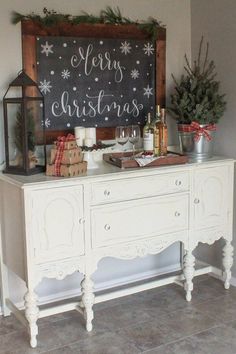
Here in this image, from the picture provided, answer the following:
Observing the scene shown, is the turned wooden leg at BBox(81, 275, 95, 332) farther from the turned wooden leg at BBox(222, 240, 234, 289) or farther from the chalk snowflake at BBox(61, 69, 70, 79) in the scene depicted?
the chalk snowflake at BBox(61, 69, 70, 79)

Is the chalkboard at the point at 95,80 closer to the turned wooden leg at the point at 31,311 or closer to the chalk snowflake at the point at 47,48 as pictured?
the chalk snowflake at the point at 47,48

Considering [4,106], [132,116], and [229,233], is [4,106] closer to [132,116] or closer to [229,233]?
[132,116]

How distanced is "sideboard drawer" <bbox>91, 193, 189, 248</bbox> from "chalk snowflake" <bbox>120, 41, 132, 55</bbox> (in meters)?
1.02

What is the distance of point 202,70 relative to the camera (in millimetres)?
3676

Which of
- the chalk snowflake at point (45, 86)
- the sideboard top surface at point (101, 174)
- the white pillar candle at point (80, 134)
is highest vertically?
the chalk snowflake at point (45, 86)

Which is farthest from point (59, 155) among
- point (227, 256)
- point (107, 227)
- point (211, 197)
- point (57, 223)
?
point (227, 256)

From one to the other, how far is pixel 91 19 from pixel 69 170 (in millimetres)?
1041

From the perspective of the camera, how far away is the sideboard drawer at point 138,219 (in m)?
2.94

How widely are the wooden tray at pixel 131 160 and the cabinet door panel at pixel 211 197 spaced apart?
6.1 inches

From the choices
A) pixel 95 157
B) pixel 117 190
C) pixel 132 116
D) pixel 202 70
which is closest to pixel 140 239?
pixel 117 190

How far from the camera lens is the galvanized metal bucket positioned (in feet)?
11.1

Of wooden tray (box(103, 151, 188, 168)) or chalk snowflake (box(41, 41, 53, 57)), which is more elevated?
chalk snowflake (box(41, 41, 53, 57))

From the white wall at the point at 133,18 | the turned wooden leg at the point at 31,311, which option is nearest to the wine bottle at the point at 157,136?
the white wall at the point at 133,18

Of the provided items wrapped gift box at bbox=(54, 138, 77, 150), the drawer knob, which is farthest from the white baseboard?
wrapped gift box at bbox=(54, 138, 77, 150)
